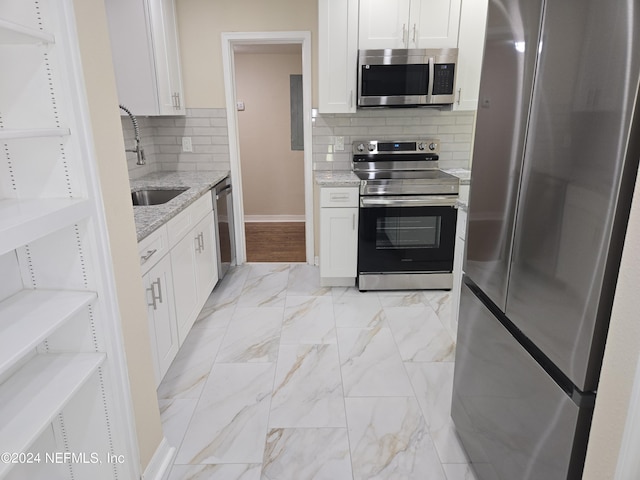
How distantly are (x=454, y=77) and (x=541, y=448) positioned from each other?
278 cm

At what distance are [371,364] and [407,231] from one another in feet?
4.09

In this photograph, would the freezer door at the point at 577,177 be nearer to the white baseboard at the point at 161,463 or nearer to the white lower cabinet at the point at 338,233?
the white baseboard at the point at 161,463

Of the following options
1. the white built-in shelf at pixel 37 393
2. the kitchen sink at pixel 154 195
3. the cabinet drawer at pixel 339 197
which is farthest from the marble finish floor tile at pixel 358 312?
the white built-in shelf at pixel 37 393

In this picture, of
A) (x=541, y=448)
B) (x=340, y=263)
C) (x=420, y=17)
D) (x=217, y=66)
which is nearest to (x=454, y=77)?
(x=420, y=17)

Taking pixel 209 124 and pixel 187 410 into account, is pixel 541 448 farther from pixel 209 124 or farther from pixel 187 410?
pixel 209 124

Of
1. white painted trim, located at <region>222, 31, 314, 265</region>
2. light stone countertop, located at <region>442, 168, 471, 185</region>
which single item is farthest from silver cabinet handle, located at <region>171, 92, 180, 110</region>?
light stone countertop, located at <region>442, 168, 471, 185</region>

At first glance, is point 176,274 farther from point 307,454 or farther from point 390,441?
point 390,441

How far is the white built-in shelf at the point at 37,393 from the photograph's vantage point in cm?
102

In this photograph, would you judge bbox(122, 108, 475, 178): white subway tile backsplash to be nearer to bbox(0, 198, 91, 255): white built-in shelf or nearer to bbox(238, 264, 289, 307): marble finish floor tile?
bbox(238, 264, 289, 307): marble finish floor tile

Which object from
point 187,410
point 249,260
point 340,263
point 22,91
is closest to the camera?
point 22,91

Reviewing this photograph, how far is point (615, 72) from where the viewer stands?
0.88 m

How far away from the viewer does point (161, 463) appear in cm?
170

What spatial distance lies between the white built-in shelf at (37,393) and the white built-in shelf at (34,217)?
1.47ft

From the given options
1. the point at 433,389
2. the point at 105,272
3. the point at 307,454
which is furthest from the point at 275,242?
the point at 105,272
